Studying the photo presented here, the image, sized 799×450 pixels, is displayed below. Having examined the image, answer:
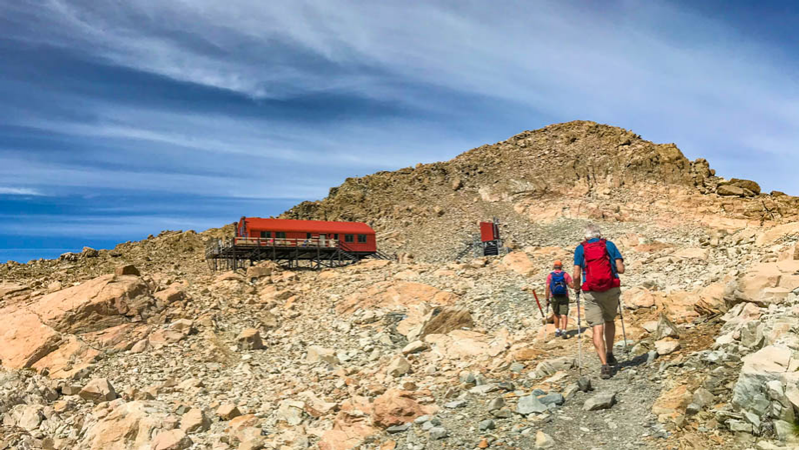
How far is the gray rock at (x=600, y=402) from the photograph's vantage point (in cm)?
719

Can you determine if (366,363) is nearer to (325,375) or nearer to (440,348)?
(325,375)

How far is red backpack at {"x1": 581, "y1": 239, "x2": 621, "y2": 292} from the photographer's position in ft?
27.0

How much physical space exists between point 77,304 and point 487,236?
3091 cm

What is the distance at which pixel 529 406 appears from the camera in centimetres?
769

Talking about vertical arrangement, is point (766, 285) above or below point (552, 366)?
above

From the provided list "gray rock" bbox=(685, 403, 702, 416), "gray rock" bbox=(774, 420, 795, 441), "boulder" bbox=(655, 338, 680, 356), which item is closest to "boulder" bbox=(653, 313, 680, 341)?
"boulder" bbox=(655, 338, 680, 356)

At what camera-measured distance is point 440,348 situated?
43.3 ft

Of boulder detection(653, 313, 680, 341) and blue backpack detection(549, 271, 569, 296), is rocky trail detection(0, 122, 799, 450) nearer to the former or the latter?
boulder detection(653, 313, 680, 341)

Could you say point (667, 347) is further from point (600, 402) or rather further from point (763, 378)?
point (763, 378)

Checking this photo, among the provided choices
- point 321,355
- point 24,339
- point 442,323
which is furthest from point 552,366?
point 24,339

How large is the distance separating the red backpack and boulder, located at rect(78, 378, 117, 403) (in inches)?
476

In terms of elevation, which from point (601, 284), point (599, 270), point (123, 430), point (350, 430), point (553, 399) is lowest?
point (123, 430)

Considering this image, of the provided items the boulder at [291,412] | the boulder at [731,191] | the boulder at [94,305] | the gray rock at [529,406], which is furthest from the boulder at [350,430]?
the boulder at [731,191]

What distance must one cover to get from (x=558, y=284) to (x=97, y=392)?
12.1 m
